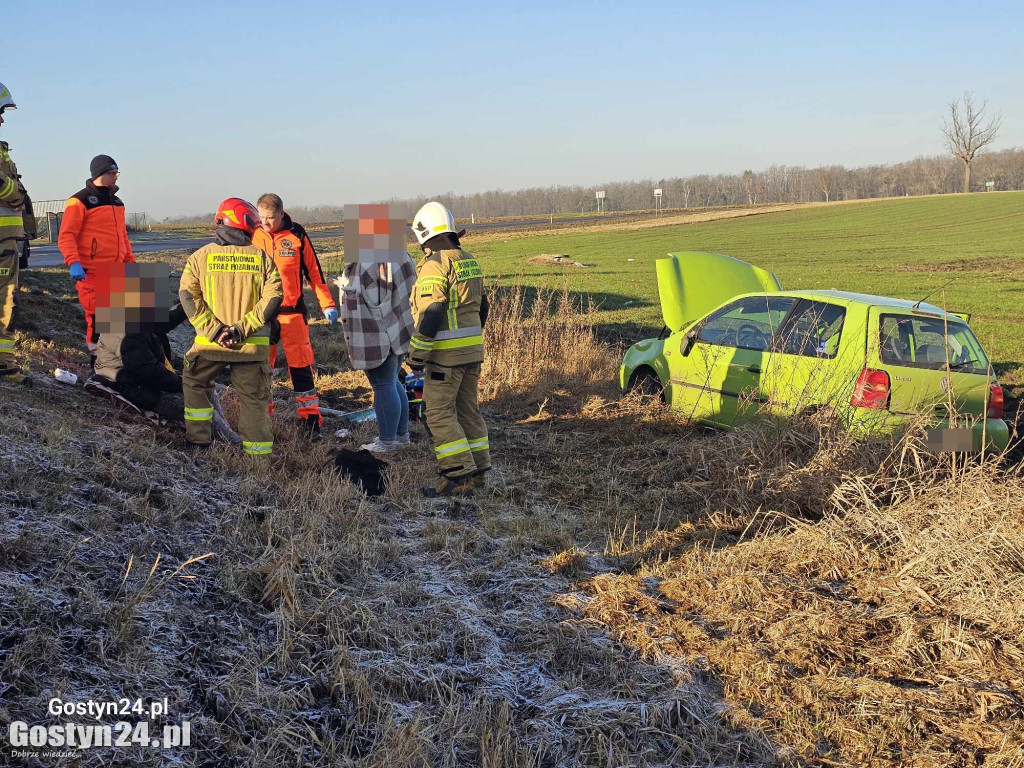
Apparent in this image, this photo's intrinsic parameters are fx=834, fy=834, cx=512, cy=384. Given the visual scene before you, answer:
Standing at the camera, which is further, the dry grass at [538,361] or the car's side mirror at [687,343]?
the dry grass at [538,361]

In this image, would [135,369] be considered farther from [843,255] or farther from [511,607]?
[843,255]

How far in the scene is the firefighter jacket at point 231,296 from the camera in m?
5.50

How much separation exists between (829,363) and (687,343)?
5.65 ft

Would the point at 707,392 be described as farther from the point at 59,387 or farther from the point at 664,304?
the point at 59,387

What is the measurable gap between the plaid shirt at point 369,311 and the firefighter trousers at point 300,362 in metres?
0.85

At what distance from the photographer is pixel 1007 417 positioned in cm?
881

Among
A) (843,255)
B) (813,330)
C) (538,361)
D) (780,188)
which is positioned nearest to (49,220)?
(538,361)

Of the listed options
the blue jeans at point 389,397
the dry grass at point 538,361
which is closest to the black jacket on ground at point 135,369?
the blue jeans at point 389,397

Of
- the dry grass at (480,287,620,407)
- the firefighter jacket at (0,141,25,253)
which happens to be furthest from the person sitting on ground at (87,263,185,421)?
the dry grass at (480,287,620,407)

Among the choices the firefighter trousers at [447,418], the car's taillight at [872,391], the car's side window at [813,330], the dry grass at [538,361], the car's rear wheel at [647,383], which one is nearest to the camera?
the firefighter trousers at [447,418]

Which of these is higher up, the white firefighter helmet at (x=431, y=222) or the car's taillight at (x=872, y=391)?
the white firefighter helmet at (x=431, y=222)

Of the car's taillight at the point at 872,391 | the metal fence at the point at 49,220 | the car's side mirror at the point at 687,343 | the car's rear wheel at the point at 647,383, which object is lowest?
the car's rear wheel at the point at 647,383

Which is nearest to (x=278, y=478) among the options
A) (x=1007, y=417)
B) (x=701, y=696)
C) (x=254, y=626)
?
(x=254, y=626)

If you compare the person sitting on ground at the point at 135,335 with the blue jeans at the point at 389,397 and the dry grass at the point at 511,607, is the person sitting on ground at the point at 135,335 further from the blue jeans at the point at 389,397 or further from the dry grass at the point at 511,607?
the blue jeans at the point at 389,397
